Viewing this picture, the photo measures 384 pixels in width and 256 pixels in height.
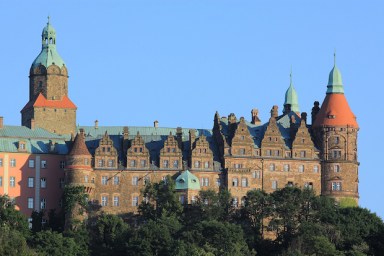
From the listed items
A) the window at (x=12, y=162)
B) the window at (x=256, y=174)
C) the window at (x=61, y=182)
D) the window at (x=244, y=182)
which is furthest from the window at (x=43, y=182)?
the window at (x=256, y=174)

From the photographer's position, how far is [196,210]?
19312 centimetres

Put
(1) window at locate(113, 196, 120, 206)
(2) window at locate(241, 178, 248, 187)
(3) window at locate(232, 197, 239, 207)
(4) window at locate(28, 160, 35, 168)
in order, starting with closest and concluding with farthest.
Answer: (1) window at locate(113, 196, 120, 206) → (3) window at locate(232, 197, 239, 207) → (4) window at locate(28, 160, 35, 168) → (2) window at locate(241, 178, 248, 187)

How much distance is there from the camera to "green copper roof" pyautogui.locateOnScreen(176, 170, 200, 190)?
19475cm

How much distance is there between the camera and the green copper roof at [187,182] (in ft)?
639

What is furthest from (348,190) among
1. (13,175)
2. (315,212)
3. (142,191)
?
(13,175)

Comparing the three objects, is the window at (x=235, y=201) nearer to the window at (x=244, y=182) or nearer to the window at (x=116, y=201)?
the window at (x=244, y=182)

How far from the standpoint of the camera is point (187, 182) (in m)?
195

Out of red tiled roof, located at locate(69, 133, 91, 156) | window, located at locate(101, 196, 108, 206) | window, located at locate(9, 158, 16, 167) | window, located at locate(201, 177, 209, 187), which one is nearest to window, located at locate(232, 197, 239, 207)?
window, located at locate(201, 177, 209, 187)

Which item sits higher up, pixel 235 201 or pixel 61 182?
pixel 61 182

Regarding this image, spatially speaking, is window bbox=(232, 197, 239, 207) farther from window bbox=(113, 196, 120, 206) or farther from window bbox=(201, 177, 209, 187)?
window bbox=(113, 196, 120, 206)

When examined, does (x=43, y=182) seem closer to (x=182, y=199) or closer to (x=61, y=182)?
(x=61, y=182)

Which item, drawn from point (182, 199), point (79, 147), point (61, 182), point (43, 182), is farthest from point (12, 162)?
point (182, 199)

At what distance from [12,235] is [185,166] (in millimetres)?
23663

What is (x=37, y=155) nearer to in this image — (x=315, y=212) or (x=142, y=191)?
(x=142, y=191)
